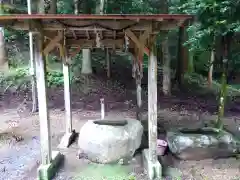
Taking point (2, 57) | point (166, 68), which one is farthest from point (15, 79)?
point (166, 68)

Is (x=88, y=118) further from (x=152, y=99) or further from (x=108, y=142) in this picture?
(x=152, y=99)

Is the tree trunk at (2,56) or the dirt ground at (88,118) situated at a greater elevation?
the tree trunk at (2,56)

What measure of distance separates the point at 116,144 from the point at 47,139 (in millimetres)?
1583

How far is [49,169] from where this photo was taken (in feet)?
18.2

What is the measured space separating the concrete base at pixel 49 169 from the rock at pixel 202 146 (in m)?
2.82

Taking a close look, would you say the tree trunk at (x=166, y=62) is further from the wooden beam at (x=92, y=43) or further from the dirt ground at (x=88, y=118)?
the wooden beam at (x=92, y=43)

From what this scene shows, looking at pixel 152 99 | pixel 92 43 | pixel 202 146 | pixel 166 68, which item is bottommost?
pixel 202 146

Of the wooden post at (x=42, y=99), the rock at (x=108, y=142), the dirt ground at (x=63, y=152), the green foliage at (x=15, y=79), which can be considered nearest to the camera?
the wooden post at (x=42, y=99)

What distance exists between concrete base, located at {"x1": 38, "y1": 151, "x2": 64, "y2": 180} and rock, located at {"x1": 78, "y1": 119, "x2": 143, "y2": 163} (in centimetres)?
70

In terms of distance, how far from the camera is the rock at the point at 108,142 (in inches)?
243

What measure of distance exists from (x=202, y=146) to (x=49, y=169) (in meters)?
3.65

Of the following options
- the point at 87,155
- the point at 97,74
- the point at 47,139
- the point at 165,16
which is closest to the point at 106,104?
the point at 97,74

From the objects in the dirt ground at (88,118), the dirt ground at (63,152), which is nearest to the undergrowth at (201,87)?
the dirt ground at (88,118)

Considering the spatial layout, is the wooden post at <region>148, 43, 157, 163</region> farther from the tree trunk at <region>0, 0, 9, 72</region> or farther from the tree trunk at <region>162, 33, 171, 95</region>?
the tree trunk at <region>0, 0, 9, 72</region>
